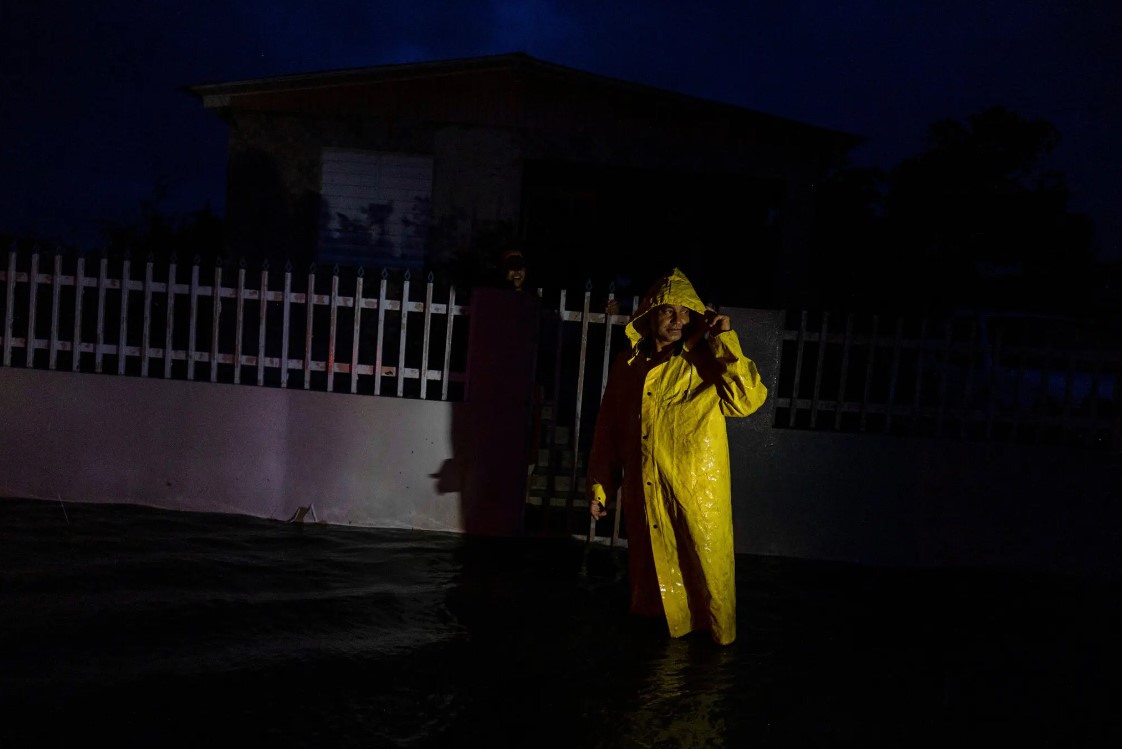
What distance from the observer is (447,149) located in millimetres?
10297

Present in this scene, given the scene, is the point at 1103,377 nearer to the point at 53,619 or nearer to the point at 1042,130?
the point at 53,619

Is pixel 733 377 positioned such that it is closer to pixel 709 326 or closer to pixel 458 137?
pixel 709 326

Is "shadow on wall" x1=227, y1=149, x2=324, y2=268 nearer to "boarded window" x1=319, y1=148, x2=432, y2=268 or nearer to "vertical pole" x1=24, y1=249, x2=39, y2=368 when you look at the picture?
"boarded window" x1=319, y1=148, x2=432, y2=268

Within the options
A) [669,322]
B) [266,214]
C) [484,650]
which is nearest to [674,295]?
[669,322]

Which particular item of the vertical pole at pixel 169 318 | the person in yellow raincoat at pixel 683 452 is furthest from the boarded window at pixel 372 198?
the person in yellow raincoat at pixel 683 452

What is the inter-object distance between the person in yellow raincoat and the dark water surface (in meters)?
0.33

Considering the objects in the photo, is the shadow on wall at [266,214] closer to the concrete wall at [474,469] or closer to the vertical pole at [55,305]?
the vertical pole at [55,305]

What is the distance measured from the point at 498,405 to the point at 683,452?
7.13 ft

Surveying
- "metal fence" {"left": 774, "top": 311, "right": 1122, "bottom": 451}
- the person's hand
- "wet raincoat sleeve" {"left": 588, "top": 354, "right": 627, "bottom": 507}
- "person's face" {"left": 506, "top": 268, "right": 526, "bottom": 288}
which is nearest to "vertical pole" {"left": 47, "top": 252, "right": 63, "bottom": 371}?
"person's face" {"left": 506, "top": 268, "right": 526, "bottom": 288}

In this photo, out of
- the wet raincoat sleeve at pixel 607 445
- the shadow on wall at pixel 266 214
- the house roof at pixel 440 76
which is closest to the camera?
the wet raincoat sleeve at pixel 607 445

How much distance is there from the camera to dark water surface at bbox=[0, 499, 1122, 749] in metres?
3.17

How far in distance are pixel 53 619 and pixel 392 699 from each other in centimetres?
191

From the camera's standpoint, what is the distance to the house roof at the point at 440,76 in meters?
9.85

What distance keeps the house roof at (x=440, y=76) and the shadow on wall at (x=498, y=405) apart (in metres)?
5.28
